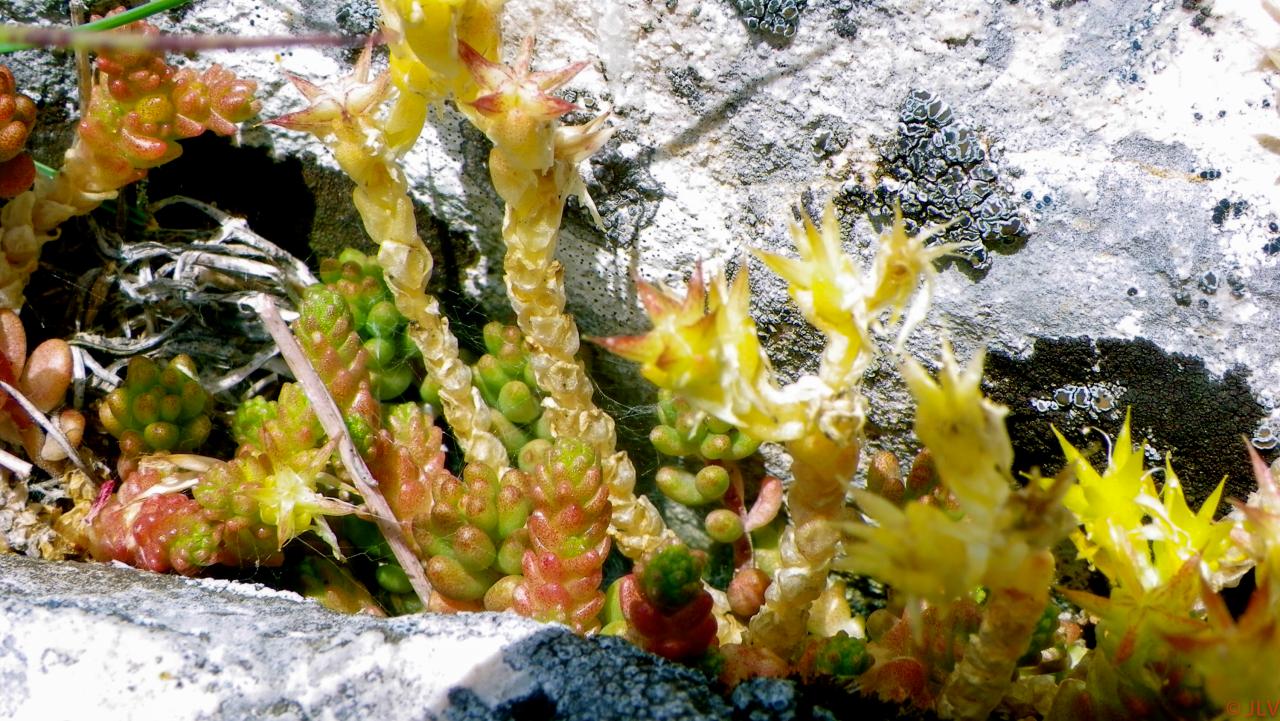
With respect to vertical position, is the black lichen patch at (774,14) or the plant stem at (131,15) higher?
the black lichen patch at (774,14)

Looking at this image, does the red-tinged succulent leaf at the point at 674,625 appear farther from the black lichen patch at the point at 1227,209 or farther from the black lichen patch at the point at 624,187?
the black lichen patch at the point at 1227,209

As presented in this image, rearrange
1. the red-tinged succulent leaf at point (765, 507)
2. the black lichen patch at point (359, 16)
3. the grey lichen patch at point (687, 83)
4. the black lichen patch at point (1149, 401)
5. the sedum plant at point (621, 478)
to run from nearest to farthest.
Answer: the sedum plant at point (621, 478) → the black lichen patch at point (1149, 401) → the grey lichen patch at point (687, 83) → the black lichen patch at point (359, 16) → the red-tinged succulent leaf at point (765, 507)

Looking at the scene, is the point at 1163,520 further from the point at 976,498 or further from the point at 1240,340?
the point at 976,498

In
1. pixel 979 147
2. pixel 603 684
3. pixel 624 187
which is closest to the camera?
pixel 603 684

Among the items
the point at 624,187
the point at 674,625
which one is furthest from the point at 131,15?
the point at 674,625

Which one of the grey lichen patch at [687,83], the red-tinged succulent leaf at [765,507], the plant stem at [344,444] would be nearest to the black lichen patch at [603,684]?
the plant stem at [344,444]

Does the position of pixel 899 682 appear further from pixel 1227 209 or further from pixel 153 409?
pixel 153 409

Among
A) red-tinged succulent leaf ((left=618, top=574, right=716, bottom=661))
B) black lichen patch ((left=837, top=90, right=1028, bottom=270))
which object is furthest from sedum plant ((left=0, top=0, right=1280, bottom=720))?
black lichen patch ((left=837, top=90, right=1028, bottom=270))
